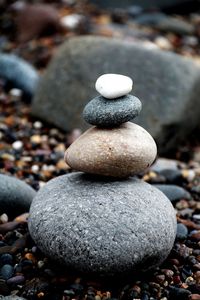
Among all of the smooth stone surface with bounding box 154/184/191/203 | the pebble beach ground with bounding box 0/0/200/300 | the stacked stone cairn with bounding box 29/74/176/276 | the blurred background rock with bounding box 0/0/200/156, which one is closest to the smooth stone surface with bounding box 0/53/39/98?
the blurred background rock with bounding box 0/0/200/156

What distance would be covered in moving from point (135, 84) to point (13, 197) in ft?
8.00

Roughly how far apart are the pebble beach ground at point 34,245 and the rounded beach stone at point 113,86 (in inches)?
41.5

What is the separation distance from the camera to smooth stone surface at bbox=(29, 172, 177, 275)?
2.94m

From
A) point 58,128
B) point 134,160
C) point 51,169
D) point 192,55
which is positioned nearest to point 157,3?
point 192,55

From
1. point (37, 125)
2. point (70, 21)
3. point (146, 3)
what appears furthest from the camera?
point (146, 3)

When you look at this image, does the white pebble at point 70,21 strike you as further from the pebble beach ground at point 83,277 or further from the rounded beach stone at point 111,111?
the rounded beach stone at point 111,111

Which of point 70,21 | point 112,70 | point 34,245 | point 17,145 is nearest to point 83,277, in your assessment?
point 34,245

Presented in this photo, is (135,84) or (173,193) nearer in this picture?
(173,193)

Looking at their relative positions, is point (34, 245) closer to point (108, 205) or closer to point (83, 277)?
point (83, 277)

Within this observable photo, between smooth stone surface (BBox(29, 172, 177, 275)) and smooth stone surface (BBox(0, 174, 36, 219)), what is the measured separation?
48cm

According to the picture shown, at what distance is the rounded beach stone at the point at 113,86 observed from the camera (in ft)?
10.5

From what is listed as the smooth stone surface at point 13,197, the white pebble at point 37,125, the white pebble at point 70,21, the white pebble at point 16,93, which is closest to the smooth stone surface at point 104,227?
the smooth stone surface at point 13,197

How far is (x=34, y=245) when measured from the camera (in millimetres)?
3432

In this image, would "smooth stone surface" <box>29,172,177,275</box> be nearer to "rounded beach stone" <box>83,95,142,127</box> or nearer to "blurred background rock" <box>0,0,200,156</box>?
"rounded beach stone" <box>83,95,142,127</box>
